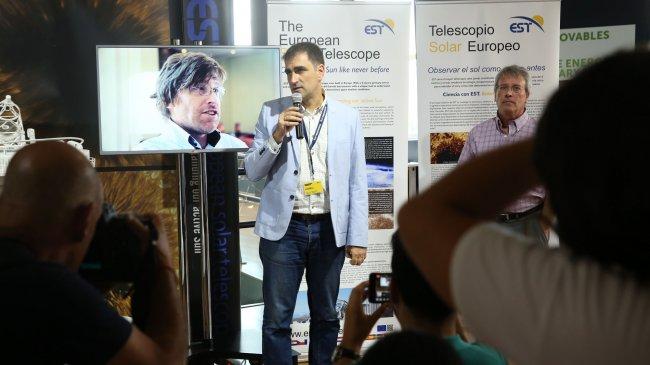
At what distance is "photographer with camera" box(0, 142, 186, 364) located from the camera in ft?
4.96

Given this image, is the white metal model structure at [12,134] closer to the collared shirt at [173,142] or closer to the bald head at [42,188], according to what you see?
the collared shirt at [173,142]

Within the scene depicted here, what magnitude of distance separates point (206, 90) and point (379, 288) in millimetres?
2647

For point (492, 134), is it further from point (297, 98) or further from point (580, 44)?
point (580, 44)

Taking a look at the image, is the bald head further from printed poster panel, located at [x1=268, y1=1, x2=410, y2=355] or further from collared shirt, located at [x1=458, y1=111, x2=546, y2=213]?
collared shirt, located at [x1=458, y1=111, x2=546, y2=213]

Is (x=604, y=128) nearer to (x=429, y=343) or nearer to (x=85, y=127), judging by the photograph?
(x=429, y=343)

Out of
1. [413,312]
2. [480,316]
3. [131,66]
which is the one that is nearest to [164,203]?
[131,66]

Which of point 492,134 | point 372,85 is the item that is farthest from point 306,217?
point 492,134

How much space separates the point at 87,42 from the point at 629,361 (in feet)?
14.2

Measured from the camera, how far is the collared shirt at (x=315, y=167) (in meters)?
3.86

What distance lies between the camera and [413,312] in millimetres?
1653

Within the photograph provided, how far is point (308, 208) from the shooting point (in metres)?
3.86

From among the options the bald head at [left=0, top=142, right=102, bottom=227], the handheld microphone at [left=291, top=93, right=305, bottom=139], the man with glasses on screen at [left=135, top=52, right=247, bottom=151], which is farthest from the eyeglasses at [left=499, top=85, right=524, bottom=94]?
the bald head at [left=0, top=142, right=102, bottom=227]

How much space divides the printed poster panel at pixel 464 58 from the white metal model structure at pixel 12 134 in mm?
2153

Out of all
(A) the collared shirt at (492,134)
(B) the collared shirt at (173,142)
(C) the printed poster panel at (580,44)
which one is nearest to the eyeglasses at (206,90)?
(B) the collared shirt at (173,142)
